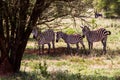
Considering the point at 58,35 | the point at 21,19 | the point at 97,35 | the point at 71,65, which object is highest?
the point at 21,19

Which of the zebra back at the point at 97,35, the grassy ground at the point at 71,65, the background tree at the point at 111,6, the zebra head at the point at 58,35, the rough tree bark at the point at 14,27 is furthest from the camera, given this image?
the background tree at the point at 111,6

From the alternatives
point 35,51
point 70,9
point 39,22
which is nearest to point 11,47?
point 39,22

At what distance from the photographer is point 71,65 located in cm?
1514

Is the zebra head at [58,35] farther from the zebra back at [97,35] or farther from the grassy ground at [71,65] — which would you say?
the zebra back at [97,35]

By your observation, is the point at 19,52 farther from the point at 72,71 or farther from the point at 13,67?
the point at 72,71

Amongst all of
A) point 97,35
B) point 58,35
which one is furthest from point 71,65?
point 58,35

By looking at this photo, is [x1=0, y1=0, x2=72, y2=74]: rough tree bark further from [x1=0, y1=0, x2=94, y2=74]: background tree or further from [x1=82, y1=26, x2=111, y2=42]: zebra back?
[x1=82, y1=26, x2=111, y2=42]: zebra back

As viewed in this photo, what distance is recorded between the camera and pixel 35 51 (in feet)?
67.7

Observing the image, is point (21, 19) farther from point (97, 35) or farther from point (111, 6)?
point (111, 6)

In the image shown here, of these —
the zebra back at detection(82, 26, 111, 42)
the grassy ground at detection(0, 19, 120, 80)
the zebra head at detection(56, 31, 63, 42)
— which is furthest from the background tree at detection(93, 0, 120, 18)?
the zebra head at detection(56, 31, 63, 42)

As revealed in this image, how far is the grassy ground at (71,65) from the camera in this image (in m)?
11.9

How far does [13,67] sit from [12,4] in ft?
6.99

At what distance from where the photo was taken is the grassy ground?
11.9 metres

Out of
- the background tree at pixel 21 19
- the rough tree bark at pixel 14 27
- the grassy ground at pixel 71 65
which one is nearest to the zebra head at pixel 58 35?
the grassy ground at pixel 71 65
